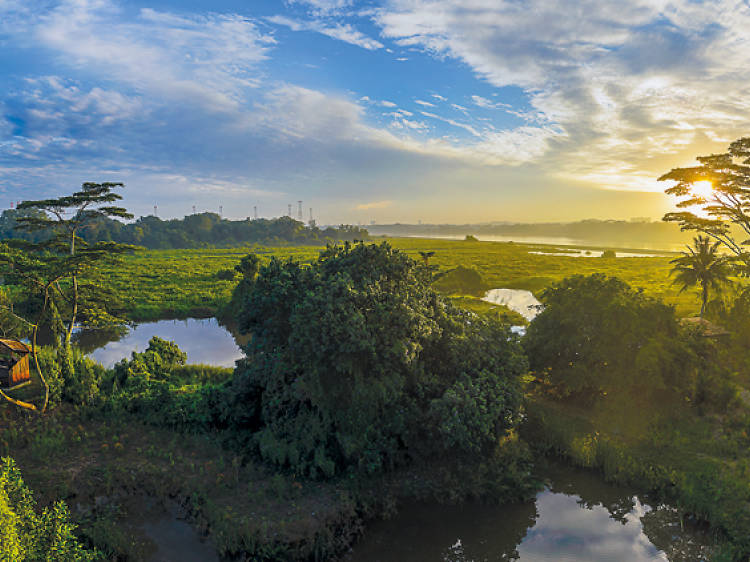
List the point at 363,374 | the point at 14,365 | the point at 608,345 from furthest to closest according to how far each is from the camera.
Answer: the point at 608,345 → the point at 14,365 → the point at 363,374

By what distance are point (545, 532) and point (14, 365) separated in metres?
21.5

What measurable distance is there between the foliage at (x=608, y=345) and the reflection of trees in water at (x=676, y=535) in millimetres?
6762

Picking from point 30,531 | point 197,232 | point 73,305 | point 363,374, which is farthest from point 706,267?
point 197,232

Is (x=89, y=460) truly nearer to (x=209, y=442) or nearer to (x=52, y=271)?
(x=209, y=442)

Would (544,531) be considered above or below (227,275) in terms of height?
below

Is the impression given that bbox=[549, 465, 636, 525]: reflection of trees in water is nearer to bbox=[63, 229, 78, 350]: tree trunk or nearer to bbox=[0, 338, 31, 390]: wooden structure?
bbox=[0, 338, 31, 390]: wooden structure

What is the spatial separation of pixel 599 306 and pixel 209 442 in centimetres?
1911

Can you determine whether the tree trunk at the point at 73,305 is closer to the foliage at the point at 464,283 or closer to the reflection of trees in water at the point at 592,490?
the reflection of trees in water at the point at 592,490

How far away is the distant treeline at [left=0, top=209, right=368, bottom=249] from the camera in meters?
128

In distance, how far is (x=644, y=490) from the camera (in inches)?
592

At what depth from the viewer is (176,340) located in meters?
36.8

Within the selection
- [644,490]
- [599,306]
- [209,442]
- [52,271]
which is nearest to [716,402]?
[599,306]

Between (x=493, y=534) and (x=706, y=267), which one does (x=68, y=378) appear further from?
(x=706, y=267)

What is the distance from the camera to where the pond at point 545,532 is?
12.4 meters
